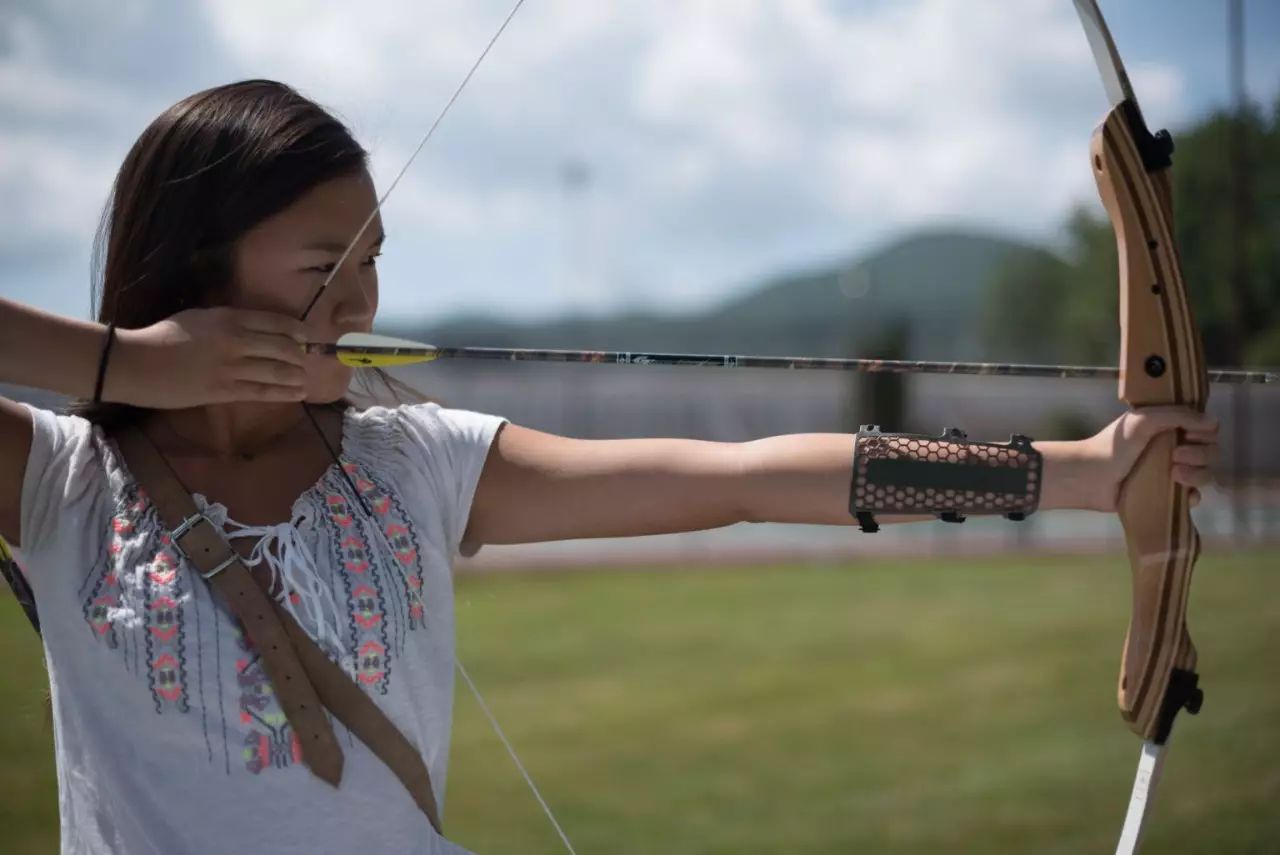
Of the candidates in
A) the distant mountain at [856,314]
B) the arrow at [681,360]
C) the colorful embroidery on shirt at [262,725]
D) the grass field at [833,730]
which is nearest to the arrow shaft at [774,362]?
the arrow at [681,360]

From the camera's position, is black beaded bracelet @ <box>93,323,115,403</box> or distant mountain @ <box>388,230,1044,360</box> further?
distant mountain @ <box>388,230,1044,360</box>

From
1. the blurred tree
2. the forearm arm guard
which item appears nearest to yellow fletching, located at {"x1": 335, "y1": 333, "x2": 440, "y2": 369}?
the forearm arm guard

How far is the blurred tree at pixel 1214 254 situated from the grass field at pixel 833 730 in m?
1.11

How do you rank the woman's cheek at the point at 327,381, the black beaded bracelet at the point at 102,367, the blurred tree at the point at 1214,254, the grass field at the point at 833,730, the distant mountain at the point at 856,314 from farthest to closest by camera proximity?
the distant mountain at the point at 856,314
the grass field at the point at 833,730
the blurred tree at the point at 1214,254
the woman's cheek at the point at 327,381
the black beaded bracelet at the point at 102,367

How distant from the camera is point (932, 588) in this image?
8688 mm

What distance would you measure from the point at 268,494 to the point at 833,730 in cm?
395

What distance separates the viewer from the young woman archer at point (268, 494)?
0.93 meters

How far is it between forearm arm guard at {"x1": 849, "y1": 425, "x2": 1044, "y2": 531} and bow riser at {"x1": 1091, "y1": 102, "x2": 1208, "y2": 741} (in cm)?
12

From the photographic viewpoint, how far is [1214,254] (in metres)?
3.41

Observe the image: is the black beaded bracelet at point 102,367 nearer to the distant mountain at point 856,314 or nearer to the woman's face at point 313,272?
the woman's face at point 313,272

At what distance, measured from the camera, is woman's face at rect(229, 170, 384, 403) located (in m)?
1.03

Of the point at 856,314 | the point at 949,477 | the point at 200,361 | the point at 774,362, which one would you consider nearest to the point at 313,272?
the point at 200,361

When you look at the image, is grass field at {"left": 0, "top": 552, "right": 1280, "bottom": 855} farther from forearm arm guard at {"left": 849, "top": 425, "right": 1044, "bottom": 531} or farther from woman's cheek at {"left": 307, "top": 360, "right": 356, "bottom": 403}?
forearm arm guard at {"left": 849, "top": 425, "right": 1044, "bottom": 531}

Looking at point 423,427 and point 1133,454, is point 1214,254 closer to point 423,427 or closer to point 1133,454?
point 1133,454
